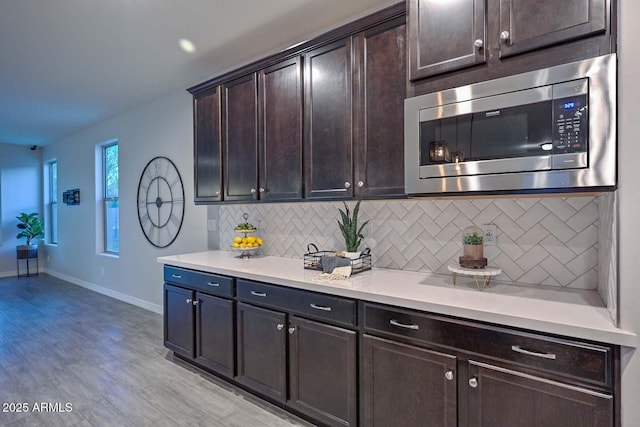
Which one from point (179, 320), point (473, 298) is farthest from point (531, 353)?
point (179, 320)

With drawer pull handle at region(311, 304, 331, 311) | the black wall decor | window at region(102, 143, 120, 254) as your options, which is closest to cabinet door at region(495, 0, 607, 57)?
Result: drawer pull handle at region(311, 304, 331, 311)

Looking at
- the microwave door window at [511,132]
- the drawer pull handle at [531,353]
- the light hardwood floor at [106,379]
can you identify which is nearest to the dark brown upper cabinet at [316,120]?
the microwave door window at [511,132]

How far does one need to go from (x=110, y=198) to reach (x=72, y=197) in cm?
130

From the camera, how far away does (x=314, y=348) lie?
2.12 m

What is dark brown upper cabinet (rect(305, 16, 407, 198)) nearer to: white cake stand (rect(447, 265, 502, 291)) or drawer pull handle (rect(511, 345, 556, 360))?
white cake stand (rect(447, 265, 502, 291))

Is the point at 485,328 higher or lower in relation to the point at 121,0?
lower

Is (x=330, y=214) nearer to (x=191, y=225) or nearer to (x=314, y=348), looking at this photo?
(x=314, y=348)

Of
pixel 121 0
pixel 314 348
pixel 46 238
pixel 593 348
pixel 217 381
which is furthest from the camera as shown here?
pixel 46 238

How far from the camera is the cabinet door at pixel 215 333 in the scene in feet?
8.62

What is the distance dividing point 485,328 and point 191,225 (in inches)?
137

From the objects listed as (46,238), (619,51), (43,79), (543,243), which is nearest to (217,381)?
(543,243)

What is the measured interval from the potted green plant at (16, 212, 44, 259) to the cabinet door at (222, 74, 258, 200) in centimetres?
680

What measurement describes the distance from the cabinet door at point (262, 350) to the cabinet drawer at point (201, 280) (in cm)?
20

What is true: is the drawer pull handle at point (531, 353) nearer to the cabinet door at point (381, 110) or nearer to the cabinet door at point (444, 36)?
the cabinet door at point (381, 110)
